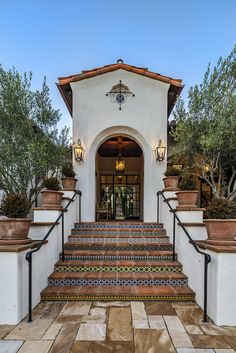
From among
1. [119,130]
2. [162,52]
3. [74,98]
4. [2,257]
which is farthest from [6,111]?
[162,52]

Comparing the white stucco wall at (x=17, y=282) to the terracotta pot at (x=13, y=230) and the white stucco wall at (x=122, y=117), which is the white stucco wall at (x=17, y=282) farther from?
the white stucco wall at (x=122, y=117)

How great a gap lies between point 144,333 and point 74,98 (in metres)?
6.58

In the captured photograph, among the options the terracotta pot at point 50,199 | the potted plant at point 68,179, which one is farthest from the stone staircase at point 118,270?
the potted plant at point 68,179

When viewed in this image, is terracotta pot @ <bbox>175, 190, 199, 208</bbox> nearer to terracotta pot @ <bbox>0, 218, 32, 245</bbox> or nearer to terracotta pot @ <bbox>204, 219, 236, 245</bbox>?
terracotta pot @ <bbox>204, 219, 236, 245</bbox>

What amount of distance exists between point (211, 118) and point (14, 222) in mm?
5879

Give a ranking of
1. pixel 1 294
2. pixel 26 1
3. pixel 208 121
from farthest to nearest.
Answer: pixel 26 1 < pixel 208 121 < pixel 1 294

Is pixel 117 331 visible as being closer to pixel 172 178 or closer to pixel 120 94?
pixel 172 178

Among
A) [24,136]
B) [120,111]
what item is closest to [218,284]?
[120,111]

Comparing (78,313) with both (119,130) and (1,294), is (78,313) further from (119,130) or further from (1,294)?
(119,130)

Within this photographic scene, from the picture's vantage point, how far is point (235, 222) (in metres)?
3.64

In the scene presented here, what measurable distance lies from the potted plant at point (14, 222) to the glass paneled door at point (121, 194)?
27.1 feet

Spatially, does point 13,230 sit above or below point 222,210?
below

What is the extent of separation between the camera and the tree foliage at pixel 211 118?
640cm

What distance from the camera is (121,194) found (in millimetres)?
12312
